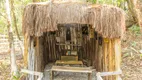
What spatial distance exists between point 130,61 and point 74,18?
5458mm

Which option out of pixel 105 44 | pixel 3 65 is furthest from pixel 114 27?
pixel 3 65

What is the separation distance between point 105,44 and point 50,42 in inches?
135

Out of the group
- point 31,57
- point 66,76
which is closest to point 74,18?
point 31,57

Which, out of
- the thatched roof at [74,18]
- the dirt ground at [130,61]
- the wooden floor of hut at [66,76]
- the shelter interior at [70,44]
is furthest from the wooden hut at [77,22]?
the dirt ground at [130,61]

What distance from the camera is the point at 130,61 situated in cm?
1067

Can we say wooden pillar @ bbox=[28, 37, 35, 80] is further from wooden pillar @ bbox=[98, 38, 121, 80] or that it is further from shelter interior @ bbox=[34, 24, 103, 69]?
wooden pillar @ bbox=[98, 38, 121, 80]

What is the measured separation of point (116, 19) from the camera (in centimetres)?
642

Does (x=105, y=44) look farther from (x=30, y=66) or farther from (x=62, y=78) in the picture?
(x=30, y=66)

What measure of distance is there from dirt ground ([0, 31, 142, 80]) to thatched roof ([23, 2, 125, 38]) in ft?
11.2

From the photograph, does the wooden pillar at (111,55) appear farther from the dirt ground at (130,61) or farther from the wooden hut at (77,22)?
the dirt ground at (130,61)

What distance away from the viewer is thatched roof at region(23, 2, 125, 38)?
6.40 metres

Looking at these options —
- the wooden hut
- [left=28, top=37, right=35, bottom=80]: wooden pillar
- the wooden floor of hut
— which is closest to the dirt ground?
the wooden floor of hut

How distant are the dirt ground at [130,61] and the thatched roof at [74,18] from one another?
3420mm

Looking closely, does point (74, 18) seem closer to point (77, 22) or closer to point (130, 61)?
point (77, 22)
